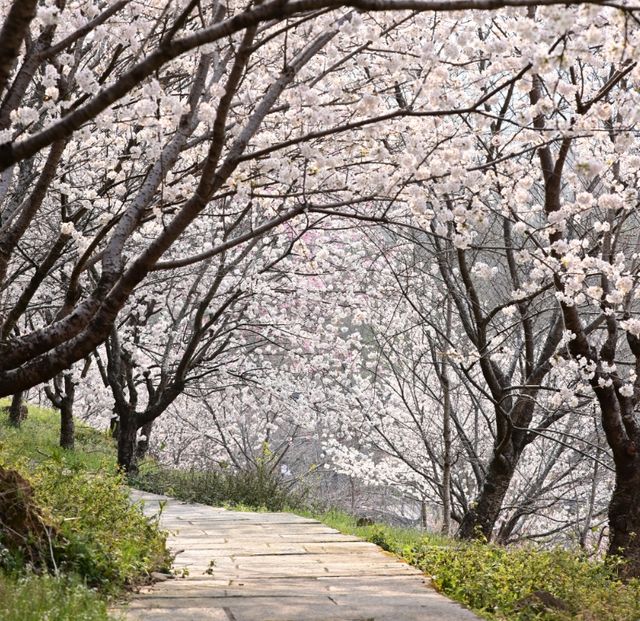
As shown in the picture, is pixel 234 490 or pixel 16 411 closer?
pixel 234 490

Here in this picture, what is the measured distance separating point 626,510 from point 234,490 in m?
5.15

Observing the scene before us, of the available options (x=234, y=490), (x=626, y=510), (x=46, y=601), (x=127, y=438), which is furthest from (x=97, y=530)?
(x=127, y=438)

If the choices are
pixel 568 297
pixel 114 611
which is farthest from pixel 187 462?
pixel 114 611

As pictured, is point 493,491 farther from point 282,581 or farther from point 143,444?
point 143,444

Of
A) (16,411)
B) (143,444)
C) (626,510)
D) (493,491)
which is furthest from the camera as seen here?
(16,411)

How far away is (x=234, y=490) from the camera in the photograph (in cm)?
1023

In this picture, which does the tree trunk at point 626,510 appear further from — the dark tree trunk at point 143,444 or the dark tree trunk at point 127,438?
the dark tree trunk at point 143,444

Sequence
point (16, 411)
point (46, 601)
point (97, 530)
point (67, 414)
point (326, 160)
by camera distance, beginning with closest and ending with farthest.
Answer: point (46, 601), point (97, 530), point (326, 160), point (67, 414), point (16, 411)

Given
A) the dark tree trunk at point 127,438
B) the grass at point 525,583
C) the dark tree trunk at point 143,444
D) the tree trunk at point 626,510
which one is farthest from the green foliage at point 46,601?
the dark tree trunk at point 143,444

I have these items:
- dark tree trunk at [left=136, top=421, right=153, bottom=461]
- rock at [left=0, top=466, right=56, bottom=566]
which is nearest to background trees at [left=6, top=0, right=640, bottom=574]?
rock at [left=0, top=466, right=56, bottom=566]

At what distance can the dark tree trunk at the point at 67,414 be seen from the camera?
42.8 ft

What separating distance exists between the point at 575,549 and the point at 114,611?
4304mm

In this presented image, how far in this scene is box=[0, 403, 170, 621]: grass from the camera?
127 inches

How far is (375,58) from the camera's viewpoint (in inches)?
283
